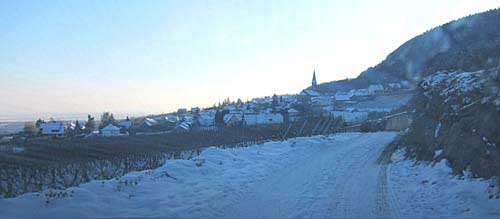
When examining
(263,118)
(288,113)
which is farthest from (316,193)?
(288,113)

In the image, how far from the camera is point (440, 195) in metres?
7.21

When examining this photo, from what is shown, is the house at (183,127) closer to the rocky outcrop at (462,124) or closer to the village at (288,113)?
the village at (288,113)

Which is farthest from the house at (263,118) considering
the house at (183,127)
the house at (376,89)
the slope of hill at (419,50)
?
the house at (376,89)

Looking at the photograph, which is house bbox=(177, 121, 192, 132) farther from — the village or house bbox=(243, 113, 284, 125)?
house bbox=(243, 113, 284, 125)

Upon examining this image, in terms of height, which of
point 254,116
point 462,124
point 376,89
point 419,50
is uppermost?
point 419,50

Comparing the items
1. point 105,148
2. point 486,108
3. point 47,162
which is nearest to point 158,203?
point 486,108

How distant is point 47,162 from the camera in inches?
804

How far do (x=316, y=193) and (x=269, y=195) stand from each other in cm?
A: 101

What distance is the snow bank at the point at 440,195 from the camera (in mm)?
6105

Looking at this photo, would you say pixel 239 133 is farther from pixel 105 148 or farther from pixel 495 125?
pixel 495 125

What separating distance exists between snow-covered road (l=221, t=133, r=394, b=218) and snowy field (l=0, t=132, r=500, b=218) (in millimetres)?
17

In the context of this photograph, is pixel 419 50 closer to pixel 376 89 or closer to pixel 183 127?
pixel 376 89

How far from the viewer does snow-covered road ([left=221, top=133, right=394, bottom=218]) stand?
6.51 m

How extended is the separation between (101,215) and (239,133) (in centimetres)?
2819
